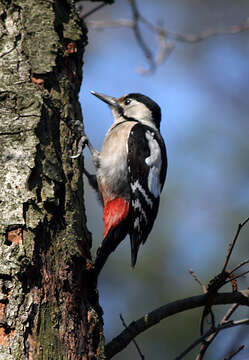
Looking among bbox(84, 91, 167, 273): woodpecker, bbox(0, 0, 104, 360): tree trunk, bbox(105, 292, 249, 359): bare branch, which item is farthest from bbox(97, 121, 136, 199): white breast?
bbox(105, 292, 249, 359): bare branch

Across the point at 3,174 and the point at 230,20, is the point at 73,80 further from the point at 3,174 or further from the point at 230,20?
the point at 230,20

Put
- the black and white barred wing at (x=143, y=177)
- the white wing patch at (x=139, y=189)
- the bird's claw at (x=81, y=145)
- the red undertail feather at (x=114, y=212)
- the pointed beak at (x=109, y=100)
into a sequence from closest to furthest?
the bird's claw at (x=81, y=145), the red undertail feather at (x=114, y=212), the black and white barred wing at (x=143, y=177), the white wing patch at (x=139, y=189), the pointed beak at (x=109, y=100)

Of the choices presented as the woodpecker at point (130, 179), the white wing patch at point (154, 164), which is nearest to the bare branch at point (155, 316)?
the woodpecker at point (130, 179)

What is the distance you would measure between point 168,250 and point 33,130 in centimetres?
498

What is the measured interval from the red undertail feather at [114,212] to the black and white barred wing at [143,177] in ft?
0.20

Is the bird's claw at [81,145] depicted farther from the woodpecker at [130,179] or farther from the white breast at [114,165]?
the white breast at [114,165]

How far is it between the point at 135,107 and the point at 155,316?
8.97ft

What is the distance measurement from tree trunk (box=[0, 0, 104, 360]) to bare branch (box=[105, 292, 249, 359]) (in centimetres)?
16

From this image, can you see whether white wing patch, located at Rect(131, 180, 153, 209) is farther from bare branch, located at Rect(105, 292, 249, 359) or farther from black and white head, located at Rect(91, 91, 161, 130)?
bare branch, located at Rect(105, 292, 249, 359)

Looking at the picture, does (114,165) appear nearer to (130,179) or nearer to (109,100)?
(130,179)

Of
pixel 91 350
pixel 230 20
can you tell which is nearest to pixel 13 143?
pixel 91 350

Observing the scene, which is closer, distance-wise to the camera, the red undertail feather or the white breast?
the red undertail feather

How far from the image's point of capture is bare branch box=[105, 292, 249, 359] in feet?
9.03

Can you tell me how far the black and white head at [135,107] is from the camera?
5.07 metres
